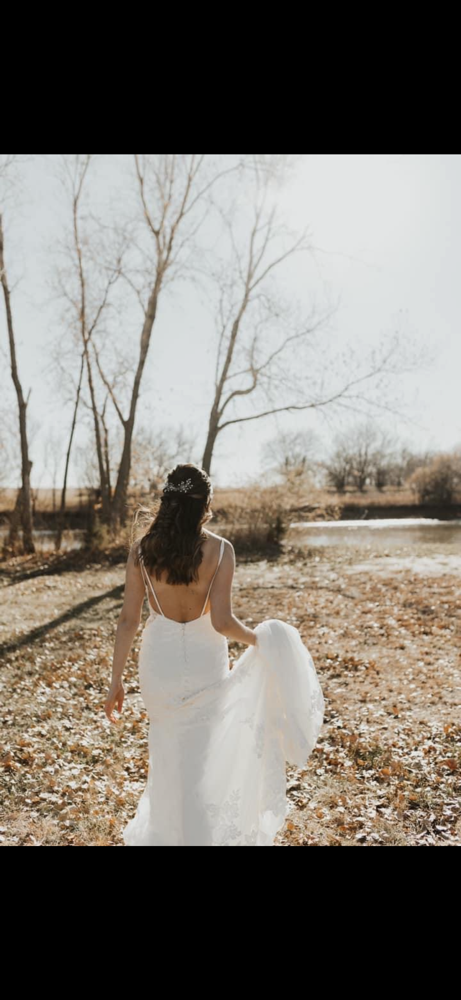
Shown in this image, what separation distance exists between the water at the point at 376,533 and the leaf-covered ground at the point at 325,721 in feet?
25.3

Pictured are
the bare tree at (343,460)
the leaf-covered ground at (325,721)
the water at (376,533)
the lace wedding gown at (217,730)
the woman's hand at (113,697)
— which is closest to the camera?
the lace wedding gown at (217,730)

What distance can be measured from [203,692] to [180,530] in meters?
0.96

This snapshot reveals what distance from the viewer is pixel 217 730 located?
3531 millimetres

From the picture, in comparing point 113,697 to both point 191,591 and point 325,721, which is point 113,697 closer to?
point 191,591

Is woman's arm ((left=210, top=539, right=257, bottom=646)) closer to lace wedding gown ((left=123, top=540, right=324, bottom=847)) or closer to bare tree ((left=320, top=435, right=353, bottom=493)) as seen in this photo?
lace wedding gown ((left=123, top=540, right=324, bottom=847))

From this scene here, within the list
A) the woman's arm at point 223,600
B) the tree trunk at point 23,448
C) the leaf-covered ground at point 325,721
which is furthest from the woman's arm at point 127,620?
the tree trunk at point 23,448

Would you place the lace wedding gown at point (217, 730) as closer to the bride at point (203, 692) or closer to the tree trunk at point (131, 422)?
the bride at point (203, 692)

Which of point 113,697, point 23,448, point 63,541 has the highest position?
point 23,448

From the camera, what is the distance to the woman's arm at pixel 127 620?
3.50 meters

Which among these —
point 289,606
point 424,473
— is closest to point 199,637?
point 289,606

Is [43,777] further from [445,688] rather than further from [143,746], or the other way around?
[445,688]

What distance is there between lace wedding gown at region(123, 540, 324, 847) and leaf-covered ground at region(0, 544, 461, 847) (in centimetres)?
92

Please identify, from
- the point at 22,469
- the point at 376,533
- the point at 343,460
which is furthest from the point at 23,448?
the point at 343,460

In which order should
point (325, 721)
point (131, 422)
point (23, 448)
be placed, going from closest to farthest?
point (325, 721), point (131, 422), point (23, 448)
